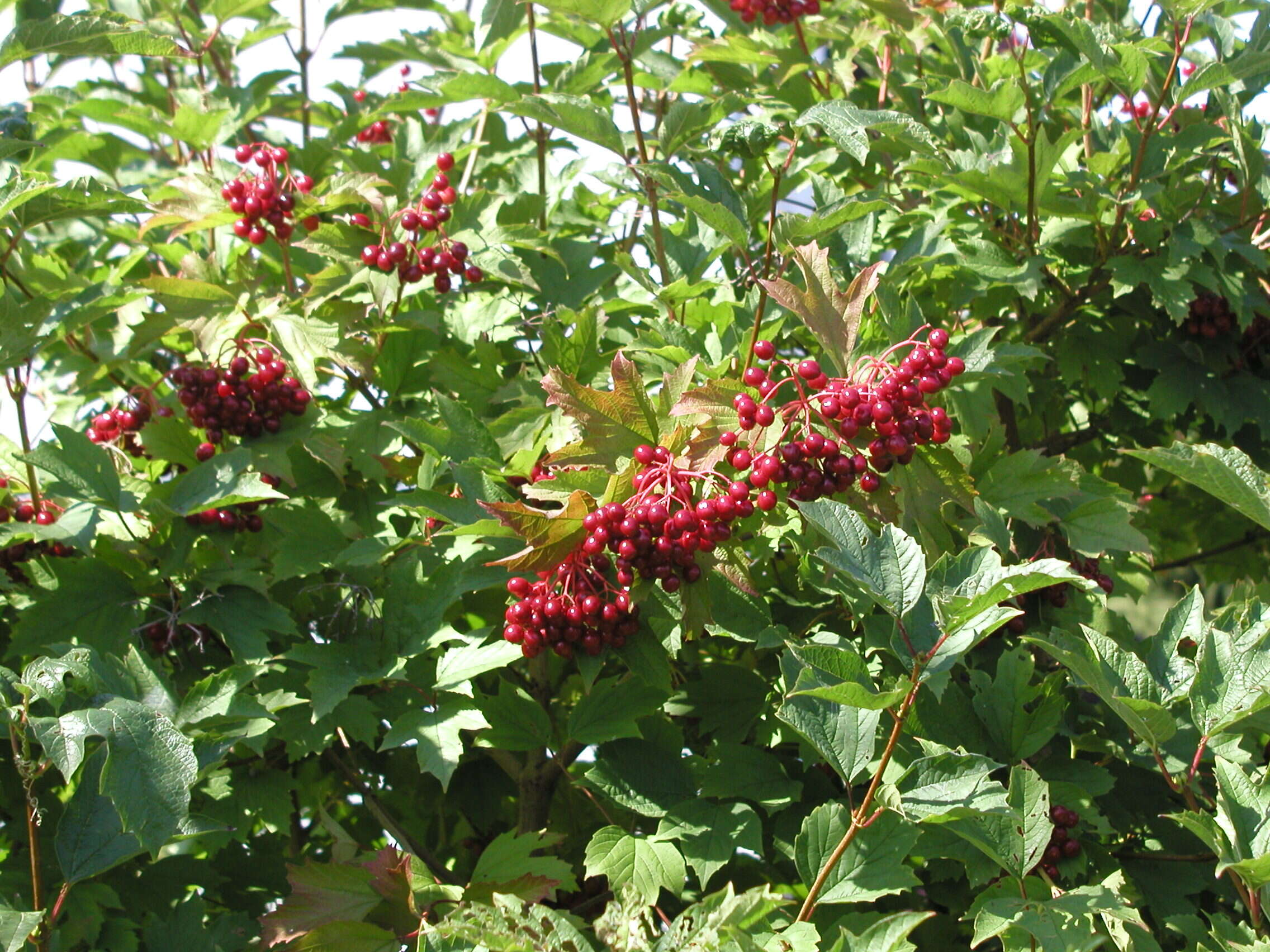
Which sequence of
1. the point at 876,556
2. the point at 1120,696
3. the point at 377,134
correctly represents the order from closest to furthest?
the point at 876,556 → the point at 1120,696 → the point at 377,134

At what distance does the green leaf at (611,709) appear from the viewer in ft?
7.26

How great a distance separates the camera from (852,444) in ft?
6.61

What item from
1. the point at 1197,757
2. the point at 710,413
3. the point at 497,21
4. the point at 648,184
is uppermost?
the point at 497,21

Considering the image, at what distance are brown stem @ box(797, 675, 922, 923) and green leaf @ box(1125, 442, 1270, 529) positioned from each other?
0.54 meters

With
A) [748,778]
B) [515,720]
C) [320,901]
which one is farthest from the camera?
[515,720]

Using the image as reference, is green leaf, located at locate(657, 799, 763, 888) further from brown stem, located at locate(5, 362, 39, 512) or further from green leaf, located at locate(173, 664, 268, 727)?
brown stem, located at locate(5, 362, 39, 512)

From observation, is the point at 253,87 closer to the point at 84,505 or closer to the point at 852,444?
the point at 84,505

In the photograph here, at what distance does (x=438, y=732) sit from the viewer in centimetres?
212

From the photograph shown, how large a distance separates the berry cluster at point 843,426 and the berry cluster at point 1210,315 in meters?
1.56

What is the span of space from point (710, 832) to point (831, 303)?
100 cm

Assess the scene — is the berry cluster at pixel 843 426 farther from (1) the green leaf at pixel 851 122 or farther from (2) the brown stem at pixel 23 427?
(2) the brown stem at pixel 23 427

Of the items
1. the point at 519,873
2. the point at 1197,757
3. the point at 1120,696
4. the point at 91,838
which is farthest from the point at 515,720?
the point at 1197,757

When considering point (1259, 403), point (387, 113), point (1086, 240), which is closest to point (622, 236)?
point (387, 113)

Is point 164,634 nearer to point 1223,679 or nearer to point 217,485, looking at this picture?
point 217,485
